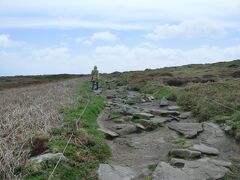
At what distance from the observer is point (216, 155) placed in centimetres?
1267

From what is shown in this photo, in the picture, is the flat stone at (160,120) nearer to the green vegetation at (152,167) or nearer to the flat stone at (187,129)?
the flat stone at (187,129)

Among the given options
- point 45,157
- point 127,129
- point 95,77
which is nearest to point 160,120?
point 127,129

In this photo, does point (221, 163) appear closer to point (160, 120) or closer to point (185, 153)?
point (185, 153)

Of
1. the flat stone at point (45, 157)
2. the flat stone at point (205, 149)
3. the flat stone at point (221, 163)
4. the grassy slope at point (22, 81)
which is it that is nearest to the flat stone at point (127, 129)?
the flat stone at point (205, 149)

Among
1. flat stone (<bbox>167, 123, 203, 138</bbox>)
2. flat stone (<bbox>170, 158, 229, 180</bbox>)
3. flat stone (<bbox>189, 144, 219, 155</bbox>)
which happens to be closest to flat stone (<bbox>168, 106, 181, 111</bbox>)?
flat stone (<bbox>167, 123, 203, 138</bbox>)

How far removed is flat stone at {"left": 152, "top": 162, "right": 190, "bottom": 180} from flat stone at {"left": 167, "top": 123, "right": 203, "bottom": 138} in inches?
172

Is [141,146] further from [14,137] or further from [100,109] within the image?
[100,109]

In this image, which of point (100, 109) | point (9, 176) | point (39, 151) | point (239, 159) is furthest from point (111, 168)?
point (100, 109)

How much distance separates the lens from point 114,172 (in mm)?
10750

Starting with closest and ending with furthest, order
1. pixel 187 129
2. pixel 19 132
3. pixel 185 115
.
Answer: pixel 19 132 → pixel 187 129 → pixel 185 115

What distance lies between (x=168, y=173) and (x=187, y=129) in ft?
19.0

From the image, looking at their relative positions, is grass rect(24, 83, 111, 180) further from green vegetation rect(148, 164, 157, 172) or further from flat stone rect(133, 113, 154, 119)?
flat stone rect(133, 113, 154, 119)

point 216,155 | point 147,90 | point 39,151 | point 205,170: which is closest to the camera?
point 205,170

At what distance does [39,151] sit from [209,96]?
13.0 metres
